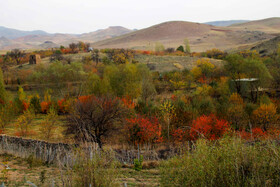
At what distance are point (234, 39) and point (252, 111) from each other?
399ft

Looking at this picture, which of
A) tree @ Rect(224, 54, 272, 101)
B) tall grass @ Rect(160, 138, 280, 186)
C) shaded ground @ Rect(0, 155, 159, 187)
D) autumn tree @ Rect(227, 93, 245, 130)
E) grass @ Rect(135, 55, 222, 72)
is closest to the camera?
tall grass @ Rect(160, 138, 280, 186)

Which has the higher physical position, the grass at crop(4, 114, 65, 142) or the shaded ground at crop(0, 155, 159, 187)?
the shaded ground at crop(0, 155, 159, 187)

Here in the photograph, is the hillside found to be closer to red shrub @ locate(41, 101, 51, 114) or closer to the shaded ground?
red shrub @ locate(41, 101, 51, 114)

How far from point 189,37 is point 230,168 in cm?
16592

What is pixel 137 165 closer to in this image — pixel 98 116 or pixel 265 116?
pixel 98 116

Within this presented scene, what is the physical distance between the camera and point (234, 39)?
137125mm

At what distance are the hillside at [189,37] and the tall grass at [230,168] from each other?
4982 inches

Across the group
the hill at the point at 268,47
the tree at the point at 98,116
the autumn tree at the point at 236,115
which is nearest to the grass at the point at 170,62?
the hill at the point at 268,47

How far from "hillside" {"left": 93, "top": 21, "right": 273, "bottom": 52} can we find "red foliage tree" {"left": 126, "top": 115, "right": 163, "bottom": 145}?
11368 centimetres

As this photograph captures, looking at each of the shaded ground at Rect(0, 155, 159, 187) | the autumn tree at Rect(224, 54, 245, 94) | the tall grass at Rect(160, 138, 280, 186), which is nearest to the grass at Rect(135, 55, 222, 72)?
the autumn tree at Rect(224, 54, 245, 94)

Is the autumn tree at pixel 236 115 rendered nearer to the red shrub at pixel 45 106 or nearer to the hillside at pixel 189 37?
the red shrub at pixel 45 106

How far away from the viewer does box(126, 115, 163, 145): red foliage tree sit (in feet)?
62.6

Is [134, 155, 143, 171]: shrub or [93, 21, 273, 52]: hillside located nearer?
[134, 155, 143, 171]: shrub

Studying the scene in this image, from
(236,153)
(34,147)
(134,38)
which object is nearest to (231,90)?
(34,147)
